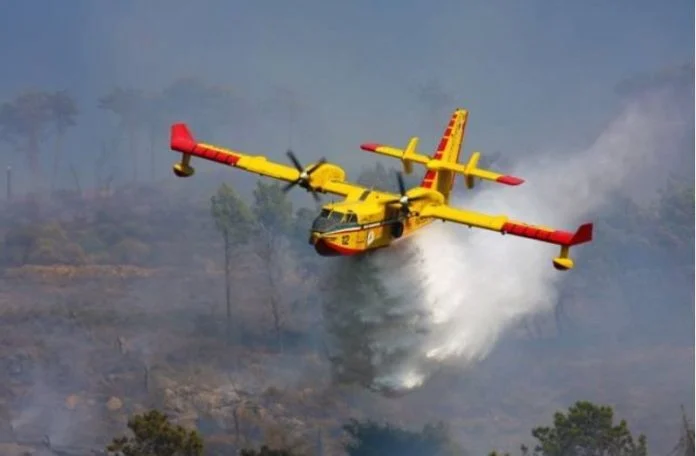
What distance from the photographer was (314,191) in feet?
165

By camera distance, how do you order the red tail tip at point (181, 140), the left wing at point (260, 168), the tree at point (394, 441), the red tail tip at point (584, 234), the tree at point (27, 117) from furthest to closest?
1. the tree at point (27, 117)
2. the tree at point (394, 441)
3. the red tail tip at point (181, 140)
4. the left wing at point (260, 168)
5. the red tail tip at point (584, 234)

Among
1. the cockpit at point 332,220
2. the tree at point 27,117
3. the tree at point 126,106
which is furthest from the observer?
the tree at point 27,117

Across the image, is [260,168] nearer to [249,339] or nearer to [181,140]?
[181,140]

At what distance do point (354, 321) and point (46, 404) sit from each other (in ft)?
77.3

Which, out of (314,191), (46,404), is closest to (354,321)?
(314,191)

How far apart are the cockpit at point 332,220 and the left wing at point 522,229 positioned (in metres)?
3.48

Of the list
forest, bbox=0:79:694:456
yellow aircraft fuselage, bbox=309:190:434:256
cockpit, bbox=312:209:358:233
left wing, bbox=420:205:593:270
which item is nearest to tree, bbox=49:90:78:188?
forest, bbox=0:79:694:456

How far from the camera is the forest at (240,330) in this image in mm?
67625

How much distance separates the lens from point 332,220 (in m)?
46.5

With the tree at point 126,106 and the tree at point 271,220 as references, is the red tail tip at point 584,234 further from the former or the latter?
the tree at point 126,106

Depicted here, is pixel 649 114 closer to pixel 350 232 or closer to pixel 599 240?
pixel 599 240

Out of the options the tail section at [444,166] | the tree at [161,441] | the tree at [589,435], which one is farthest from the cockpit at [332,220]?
the tree at [589,435]

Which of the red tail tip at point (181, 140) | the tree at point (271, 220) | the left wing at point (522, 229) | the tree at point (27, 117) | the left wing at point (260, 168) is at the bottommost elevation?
the left wing at point (522, 229)

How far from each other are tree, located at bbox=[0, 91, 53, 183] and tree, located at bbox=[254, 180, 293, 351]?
69.8 ft
